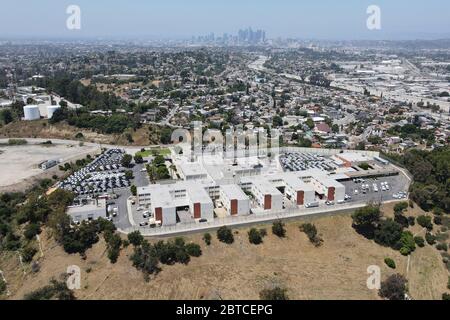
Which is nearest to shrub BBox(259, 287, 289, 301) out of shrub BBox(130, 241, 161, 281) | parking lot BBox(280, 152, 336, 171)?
shrub BBox(130, 241, 161, 281)

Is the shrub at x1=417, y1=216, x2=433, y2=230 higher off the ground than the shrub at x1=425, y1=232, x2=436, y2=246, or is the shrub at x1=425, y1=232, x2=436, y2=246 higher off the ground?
the shrub at x1=417, y1=216, x2=433, y2=230

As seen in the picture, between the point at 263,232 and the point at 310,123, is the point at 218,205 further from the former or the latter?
the point at 310,123

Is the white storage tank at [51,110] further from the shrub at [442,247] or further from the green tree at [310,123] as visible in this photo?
the shrub at [442,247]

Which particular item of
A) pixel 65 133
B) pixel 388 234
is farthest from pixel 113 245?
pixel 65 133

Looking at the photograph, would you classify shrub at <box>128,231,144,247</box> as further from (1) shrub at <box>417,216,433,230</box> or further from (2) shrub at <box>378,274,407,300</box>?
(1) shrub at <box>417,216,433,230</box>

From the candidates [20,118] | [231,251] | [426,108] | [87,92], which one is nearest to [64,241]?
[231,251]

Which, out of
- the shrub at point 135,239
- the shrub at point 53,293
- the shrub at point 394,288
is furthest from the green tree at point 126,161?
the shrub at point 394,288

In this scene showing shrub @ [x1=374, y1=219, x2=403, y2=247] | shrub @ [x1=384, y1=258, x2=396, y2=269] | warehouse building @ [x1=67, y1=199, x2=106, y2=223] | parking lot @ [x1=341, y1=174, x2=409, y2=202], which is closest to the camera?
shrub @ [x1=384, y1=258, x2=396, y2=269]
